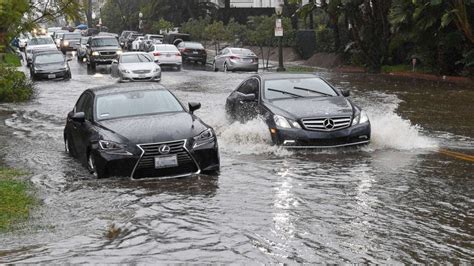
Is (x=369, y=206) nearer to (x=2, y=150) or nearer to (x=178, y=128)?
(x=178, y=128)

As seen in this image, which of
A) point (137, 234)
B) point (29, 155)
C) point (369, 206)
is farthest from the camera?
point (29, 155)

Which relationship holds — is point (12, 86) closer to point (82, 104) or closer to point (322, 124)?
point (82, 104)

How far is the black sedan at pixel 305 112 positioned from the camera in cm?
1280

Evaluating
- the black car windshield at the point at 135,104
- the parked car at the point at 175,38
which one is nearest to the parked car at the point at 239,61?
the parked car at the point at 175,38

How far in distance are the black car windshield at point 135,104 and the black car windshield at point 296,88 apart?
2.48 m

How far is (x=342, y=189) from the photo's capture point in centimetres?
1004

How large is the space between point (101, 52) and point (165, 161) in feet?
113

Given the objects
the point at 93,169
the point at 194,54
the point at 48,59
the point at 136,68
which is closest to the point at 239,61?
the point at 194,54

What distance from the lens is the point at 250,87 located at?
15.3m

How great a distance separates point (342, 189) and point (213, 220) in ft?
7.73

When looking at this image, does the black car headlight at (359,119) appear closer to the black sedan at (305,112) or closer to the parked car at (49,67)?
the black sedan at (305,112)

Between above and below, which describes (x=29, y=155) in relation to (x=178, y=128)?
below

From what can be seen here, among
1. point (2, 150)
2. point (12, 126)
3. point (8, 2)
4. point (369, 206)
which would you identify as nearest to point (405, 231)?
point (369, 206)

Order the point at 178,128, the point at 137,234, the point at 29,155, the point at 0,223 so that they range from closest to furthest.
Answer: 1. the point at 137,234
2. the point at 0,223
3. the point at 178,128
4. the point at 29,155
